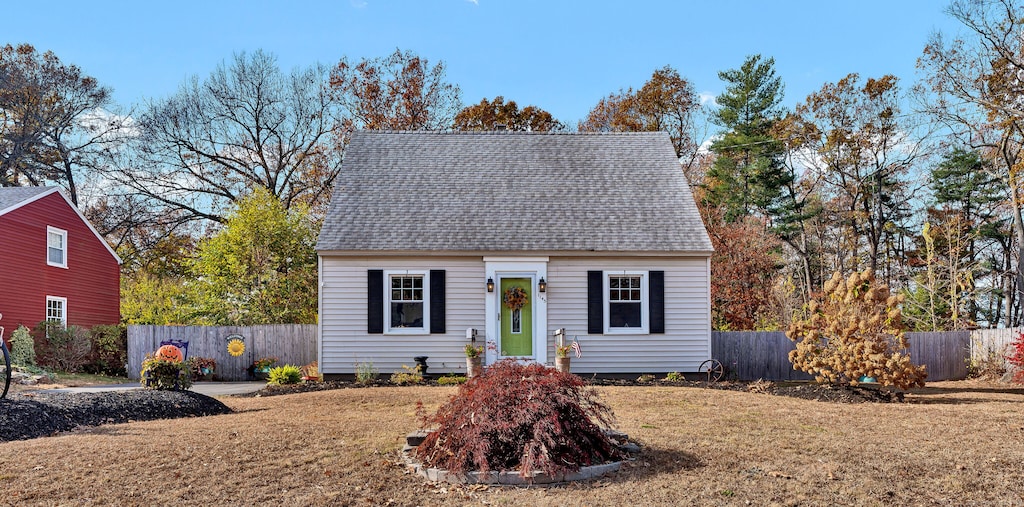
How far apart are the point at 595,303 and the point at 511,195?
3454 mm

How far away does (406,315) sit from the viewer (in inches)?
701

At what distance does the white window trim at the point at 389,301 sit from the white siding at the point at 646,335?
2.63 meters

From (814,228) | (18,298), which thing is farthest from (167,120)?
(814,228)

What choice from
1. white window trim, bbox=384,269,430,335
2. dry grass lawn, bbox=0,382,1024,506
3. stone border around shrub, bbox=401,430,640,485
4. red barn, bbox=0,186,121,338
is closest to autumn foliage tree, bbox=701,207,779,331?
white window trim, bbox=384,269,430,335

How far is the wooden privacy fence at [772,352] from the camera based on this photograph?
19.3m

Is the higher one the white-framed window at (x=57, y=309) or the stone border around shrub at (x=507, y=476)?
the white-framed window at (x=57, y=309)

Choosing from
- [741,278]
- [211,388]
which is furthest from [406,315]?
[741,278]

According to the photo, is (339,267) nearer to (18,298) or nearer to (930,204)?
(18,298)

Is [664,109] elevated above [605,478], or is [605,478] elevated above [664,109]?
[664,109]

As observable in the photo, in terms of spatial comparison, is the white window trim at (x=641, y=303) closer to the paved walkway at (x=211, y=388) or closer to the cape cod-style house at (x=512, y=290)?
the cape cod-style house at (x=512, y=290)

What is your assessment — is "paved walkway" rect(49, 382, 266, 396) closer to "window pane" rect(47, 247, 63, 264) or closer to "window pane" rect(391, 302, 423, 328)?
"window pane" rect(391, 302, 423, 328)

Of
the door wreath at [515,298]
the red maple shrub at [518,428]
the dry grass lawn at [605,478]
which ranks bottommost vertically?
the dry grass lawn at [605,478]

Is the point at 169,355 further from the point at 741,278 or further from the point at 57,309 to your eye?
the point at 741,278

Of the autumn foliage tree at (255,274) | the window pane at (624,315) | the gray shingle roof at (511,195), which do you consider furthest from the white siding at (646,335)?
the autumn foliage tree at (255,274)
